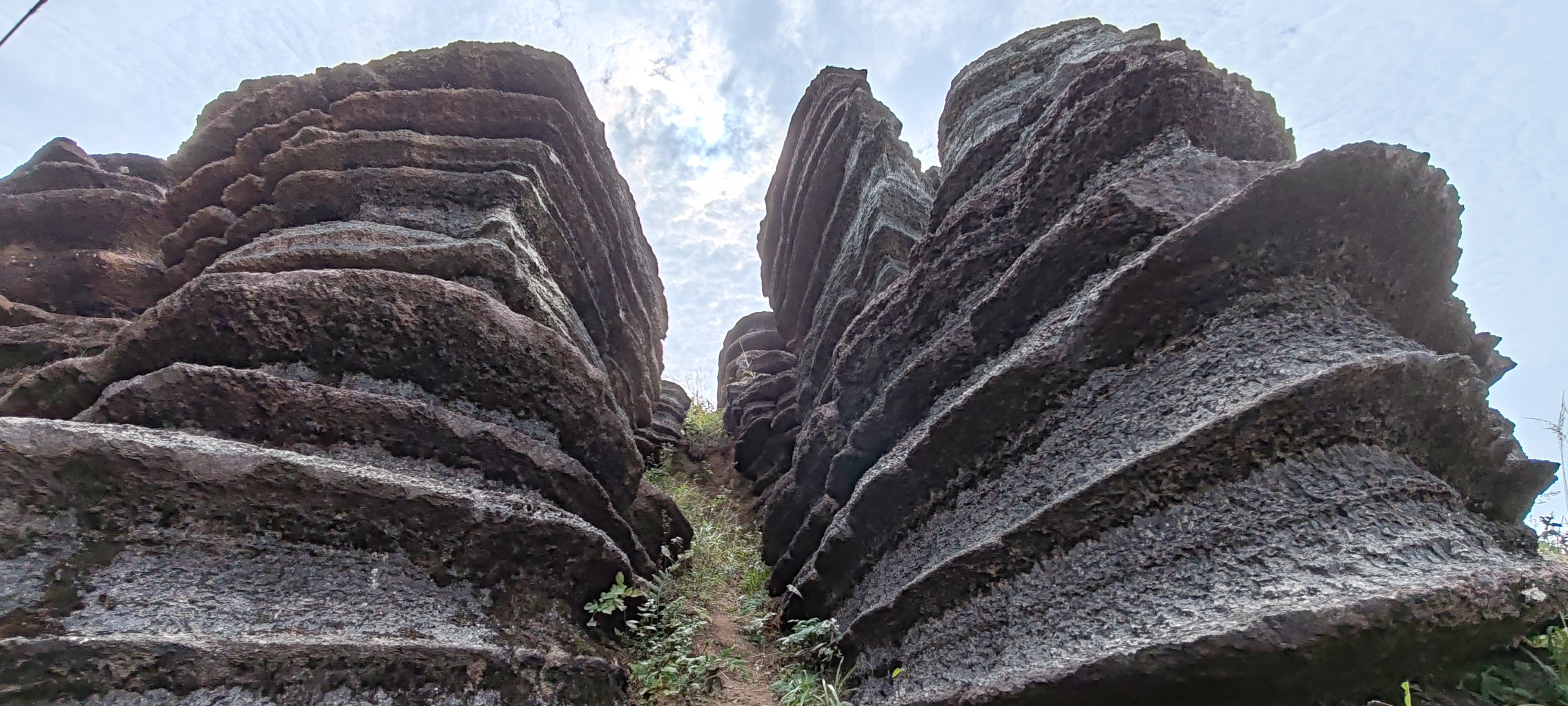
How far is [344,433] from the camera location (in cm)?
338

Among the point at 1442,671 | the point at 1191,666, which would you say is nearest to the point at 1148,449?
the point at 1191,666

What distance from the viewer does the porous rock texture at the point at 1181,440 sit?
7.32 ft

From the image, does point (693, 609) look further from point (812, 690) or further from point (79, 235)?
point (79, 235)

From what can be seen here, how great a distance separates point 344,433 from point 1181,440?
156 inches

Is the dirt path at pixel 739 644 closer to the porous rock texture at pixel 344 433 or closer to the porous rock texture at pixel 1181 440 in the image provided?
the porous rock texture at pixel 1181 440

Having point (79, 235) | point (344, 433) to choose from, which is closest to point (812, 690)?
point (344, 433)

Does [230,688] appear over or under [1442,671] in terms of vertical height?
under

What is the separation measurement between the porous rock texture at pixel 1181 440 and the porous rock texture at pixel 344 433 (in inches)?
78.0

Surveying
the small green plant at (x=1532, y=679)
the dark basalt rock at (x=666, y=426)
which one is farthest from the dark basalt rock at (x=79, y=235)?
the small green plant at (x=1532, y=679)

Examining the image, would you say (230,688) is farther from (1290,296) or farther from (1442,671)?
(1290,296)

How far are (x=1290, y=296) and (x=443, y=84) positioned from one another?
21.7 feet

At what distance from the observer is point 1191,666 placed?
7.32 ft

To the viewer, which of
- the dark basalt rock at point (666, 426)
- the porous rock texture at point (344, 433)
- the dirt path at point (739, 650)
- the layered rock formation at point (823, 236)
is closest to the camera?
the porous rock texture at point (344, 433)

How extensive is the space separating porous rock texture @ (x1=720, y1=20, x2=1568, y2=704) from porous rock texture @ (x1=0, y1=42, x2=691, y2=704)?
6.50ft
